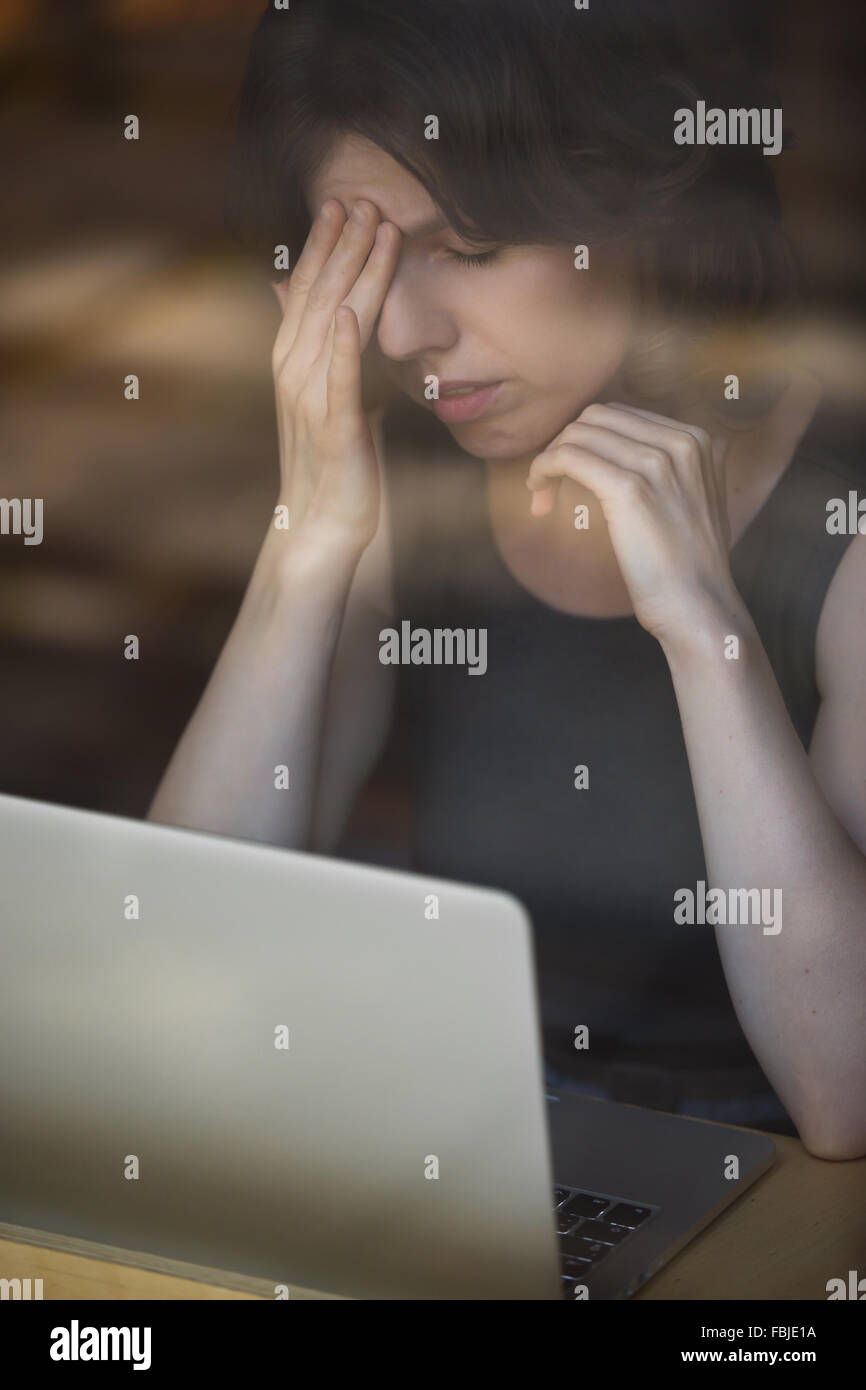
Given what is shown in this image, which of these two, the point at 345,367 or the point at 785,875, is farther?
the point at 345,367

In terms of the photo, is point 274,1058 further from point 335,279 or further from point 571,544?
point 335,279

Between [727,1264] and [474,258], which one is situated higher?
[474,258]

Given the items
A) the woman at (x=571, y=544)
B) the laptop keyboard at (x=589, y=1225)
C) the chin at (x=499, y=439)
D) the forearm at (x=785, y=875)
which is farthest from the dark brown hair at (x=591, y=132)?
the laptop keyboard at (x=589, y=1225)

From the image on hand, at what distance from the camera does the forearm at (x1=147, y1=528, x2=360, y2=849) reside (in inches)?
58.0

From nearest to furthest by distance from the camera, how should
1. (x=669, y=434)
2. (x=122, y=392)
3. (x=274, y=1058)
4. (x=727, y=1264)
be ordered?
(x=274, y=1058), (x=727, y=1264), (x=669, y=434), (x=122, y=392)

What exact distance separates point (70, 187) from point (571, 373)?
639 millimetres

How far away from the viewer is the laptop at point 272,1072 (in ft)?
2.41

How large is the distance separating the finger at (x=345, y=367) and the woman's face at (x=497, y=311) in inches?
1.2

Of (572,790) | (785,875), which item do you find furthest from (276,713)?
(785,875)

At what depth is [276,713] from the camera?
1.47 m

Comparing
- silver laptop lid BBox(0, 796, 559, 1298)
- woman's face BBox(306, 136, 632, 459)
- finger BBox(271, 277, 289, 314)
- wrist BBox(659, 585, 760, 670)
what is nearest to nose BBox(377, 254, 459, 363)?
woman's face BBox(306, 136, 632, 459)

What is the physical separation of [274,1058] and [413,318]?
880 mm

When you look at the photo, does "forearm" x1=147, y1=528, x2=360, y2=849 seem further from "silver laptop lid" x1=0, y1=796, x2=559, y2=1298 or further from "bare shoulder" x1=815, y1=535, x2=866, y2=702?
"silver laptop lid" x1=0, y1=796, x2=559, y2=1298
